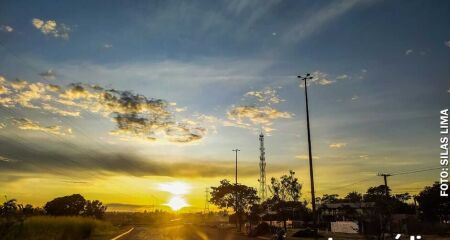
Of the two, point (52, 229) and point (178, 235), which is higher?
point (52, 229)

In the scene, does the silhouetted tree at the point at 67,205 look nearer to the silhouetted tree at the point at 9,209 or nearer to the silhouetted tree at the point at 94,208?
the silhouetted tree at the point at 94,208

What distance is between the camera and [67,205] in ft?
354

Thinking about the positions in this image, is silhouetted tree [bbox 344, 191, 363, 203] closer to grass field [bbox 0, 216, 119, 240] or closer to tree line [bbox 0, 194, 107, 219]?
tree line [bbox 0, 194, 107, 219]

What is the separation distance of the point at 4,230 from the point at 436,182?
81085 mm

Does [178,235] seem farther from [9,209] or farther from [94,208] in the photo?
[94,208]

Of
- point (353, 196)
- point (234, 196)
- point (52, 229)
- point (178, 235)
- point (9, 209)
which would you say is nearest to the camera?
point (9, 209)

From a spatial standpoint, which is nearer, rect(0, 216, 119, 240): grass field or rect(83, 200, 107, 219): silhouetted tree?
rect(0, 216, 119, 240): grass field

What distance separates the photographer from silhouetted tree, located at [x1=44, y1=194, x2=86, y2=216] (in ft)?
339

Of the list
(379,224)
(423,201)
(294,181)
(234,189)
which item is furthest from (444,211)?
(379,224)

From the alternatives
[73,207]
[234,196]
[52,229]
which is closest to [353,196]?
[234,196]

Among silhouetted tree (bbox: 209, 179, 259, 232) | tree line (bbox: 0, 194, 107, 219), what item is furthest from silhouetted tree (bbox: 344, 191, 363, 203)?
tree line (bbox: 0, 194, 107, 219)

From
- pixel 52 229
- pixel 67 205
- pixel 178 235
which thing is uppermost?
pixel 67 205

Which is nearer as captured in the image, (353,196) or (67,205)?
Result: (67,205)

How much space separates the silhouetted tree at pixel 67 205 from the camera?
103269 mm
